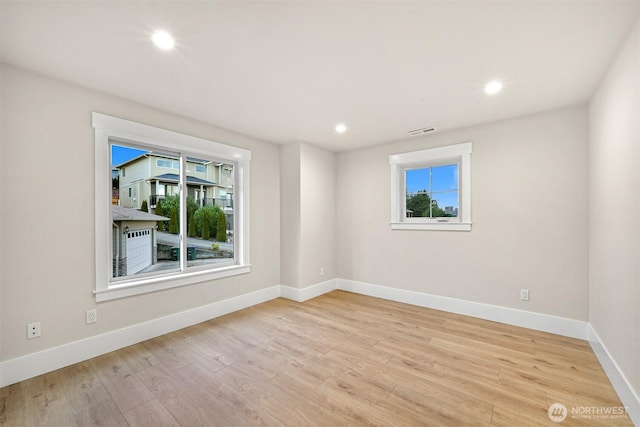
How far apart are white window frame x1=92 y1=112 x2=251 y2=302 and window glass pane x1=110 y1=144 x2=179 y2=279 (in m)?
0.10

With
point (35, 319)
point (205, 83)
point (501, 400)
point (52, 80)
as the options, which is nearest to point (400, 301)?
point (501, 400)

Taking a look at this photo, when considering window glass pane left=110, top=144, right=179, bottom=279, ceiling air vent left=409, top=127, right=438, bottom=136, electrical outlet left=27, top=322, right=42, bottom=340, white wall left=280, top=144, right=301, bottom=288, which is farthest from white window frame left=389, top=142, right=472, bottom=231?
electrical outlet left=27, top=322, right=42, bottom=340

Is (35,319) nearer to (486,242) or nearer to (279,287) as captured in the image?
(279,287)

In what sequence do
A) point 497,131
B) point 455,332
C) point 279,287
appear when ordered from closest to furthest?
point 455,332 < point 497,131 < point 279,287

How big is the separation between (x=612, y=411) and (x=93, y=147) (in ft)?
14.8

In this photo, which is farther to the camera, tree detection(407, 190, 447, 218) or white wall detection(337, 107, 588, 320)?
tree detection(407, 190, 447, 218)

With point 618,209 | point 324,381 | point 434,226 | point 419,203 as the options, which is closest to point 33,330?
point 324,381

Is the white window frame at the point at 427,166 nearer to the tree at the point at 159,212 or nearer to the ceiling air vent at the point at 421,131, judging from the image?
the ceiling air vent at the point at 421,131

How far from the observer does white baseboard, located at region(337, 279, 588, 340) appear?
287 centimetres

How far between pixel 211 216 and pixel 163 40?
223 centimetres

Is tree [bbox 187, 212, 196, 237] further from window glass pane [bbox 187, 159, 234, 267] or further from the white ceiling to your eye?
the white ceiling

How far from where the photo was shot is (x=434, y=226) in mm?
3768

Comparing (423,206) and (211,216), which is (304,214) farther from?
(423,206)

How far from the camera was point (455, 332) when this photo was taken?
2.97m
